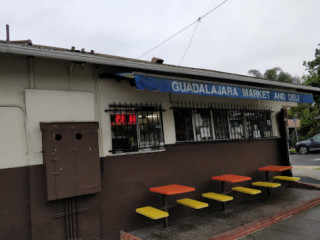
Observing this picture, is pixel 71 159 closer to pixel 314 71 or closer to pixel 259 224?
pixel 259 224

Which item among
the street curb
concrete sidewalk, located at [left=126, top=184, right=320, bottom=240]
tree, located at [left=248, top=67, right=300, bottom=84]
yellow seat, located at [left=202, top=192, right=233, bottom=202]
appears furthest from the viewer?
tree, located at [left=248, top=67, right=300, bottom=84]

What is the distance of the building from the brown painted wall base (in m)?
0.02

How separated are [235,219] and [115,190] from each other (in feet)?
9.01

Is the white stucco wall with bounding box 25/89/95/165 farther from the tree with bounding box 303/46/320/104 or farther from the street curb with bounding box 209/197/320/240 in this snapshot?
the tree with bounding box 303/46/320/104

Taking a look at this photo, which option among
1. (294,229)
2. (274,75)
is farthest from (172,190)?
(274,75)

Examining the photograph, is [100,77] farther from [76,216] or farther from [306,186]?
[306,186]

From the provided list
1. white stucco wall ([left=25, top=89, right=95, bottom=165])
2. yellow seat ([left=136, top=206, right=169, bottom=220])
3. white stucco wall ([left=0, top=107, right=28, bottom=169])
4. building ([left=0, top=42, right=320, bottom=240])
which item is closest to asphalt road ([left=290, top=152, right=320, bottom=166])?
building ([left=0, top=42, right=320, bottom=240])

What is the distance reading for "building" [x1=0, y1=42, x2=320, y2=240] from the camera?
401 cm

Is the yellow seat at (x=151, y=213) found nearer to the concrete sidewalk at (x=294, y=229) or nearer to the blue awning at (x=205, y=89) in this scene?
the concrete sidewalk at (x=294, y=229)

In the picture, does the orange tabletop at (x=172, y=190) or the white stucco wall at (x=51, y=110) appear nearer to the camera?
the white stucco wall at (x=51, y=110)

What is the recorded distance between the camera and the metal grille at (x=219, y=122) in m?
6.29

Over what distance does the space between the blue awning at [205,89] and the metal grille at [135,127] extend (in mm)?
926

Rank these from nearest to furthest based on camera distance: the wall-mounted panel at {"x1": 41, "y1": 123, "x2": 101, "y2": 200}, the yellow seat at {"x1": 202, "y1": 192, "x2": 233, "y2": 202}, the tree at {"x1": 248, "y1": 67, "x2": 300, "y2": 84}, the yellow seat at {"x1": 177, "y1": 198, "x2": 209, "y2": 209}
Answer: the wall-mounted panel at {"x1": 41, "y1": 123, "x2": 101, "y2": 200} → the yellow seat at {"x1": 177, "y1": 198, "x2": 209, "y2": 209} → the yellow seat at {"x1": 202, "y1": 192, "x2": 233, "y2": 202} → the tree at {"x1": 248, "y1": 67, "x2": 300, "y2": 84}

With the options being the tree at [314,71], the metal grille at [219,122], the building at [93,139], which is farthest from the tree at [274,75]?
the building at [93,139]
